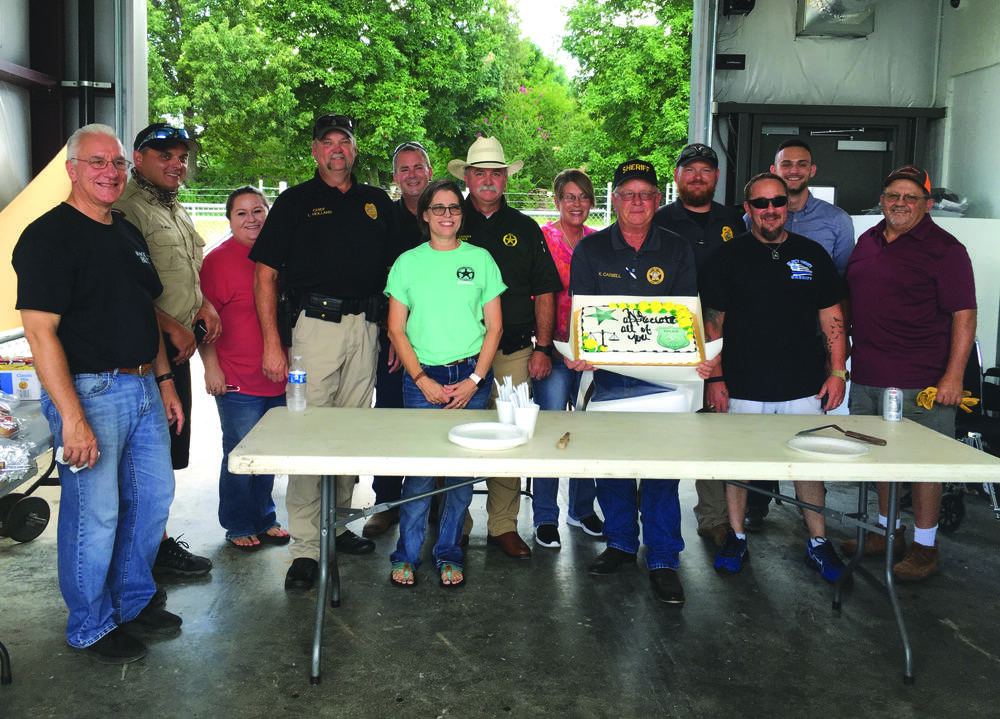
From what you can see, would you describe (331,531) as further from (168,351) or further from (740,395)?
(740,395)

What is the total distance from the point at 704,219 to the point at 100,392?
111 inches

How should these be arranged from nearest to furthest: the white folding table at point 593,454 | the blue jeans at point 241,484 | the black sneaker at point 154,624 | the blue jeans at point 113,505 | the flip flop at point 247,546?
the white folding table at point 593,454, the blue jeans at point 113,505, the black sneaker at point 154,624, the blue jeans at point 241,484, the flip flop at point 247,546

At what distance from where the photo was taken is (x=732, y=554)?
3898mm

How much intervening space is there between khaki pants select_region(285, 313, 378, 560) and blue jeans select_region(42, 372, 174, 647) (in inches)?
25.4

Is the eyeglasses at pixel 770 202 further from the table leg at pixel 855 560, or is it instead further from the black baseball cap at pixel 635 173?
the table leg at pixel 855 560

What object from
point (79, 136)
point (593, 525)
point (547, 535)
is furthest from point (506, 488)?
point (79, 136)

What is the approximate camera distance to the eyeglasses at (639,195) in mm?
3650

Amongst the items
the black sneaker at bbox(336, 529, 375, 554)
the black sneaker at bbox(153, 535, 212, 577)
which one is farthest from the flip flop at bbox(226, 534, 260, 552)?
Result: the black sneaker at bbox(336, 529, 375, 554)

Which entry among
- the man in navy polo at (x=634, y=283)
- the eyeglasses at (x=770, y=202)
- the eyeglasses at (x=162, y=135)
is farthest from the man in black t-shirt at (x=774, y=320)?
the eyeglasses at (x=162, y=135)

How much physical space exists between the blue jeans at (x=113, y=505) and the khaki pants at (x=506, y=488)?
147 cm

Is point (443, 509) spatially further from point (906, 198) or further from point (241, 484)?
point (906, 198)

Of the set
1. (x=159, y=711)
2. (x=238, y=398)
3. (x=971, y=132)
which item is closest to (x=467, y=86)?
(x=971, y=132)

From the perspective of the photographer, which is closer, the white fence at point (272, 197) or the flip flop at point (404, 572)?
the flip flop at point (404, 572)

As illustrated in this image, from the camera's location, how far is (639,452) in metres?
2.79
